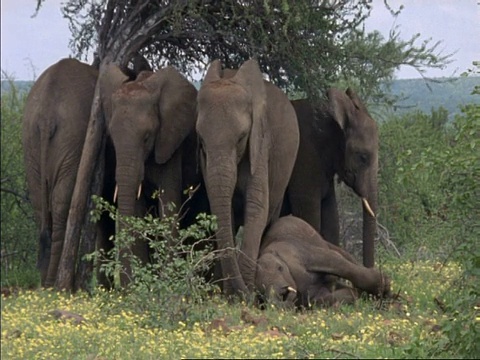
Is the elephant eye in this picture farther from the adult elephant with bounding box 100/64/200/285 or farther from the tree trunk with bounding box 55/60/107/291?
the tree trunk with bounding box 55/60/107/291

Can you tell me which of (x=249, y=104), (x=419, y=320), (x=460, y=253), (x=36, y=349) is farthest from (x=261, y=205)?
(x=460, y=253)

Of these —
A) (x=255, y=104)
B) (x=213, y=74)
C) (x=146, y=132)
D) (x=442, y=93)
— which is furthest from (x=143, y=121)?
(x=442, y=93)

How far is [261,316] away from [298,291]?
1.73 meters

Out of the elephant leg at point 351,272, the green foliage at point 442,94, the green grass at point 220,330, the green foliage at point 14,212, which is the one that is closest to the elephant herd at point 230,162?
the elephant leg at point 351,272

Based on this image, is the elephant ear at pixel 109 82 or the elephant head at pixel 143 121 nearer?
the elephant head at pixel 143 121

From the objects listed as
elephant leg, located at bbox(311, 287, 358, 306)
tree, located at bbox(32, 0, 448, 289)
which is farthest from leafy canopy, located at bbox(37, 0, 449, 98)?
elephant leg, located at bbox(311, 287, 358, 306)

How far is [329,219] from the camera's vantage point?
1705 cm

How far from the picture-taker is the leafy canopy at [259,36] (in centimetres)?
1537

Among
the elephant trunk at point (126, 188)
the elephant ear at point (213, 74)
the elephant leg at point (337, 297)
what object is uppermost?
the elephant ear at point (213, 74)

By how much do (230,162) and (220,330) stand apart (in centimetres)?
300

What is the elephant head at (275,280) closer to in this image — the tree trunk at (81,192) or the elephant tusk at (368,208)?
the elephant tusk at (368,208)

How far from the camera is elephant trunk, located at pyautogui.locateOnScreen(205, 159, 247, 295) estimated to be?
13195mm

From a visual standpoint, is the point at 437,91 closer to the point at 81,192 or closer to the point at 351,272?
the point at 81,192

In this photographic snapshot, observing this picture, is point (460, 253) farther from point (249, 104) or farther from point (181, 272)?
point (249, 104)
